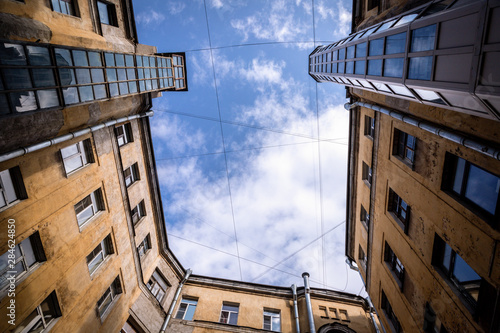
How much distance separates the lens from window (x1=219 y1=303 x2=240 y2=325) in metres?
19.6

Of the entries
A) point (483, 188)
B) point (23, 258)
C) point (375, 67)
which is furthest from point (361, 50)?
point (23, 258)

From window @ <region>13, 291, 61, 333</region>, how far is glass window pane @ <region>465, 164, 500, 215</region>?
17.6 meters

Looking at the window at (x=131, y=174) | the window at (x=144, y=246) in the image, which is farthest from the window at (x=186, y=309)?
the window at (x=131, y=174)

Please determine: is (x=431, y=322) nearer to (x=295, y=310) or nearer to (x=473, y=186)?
(x=473, y=186)

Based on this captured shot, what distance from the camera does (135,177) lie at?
1925 centimetres

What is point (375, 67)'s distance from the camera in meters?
13.5

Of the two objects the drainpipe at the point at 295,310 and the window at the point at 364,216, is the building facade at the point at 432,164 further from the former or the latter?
the drainpipe at the point at 295,310

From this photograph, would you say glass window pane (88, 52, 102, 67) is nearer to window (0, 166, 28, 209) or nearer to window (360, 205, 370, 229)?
window (0, 166, 28, 209)

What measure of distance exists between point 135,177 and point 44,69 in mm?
10281

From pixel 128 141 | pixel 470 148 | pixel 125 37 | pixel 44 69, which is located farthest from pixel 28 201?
pixel 470 148

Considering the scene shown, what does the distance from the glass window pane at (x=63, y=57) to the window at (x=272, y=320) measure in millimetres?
21835

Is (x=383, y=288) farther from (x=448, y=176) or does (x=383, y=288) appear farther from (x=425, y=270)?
(x=448, y=176)

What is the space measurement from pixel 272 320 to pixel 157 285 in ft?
32.6

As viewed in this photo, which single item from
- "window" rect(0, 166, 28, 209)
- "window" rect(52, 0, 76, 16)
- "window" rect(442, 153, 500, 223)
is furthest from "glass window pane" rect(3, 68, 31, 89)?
"window" rect(442, 153, 500, 223)
